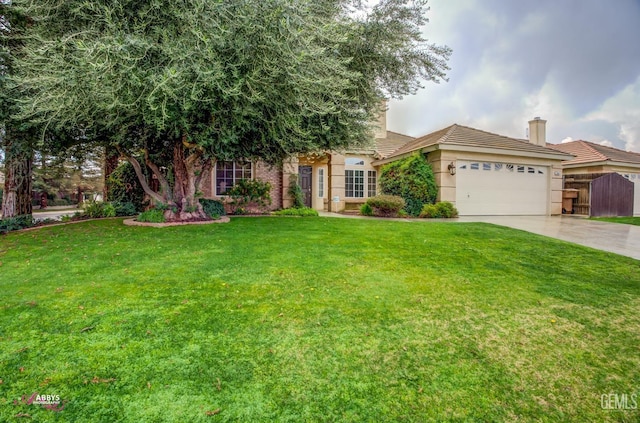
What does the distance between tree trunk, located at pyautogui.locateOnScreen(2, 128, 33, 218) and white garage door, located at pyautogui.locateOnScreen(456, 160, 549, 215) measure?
1512 cm

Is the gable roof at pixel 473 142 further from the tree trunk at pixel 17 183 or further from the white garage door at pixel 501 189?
the tree trunk at pixel 17 183

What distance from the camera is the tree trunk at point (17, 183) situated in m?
8.40

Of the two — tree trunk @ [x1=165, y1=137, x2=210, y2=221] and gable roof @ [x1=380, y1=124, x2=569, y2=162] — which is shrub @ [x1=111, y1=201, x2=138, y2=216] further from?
gable roof @ [x1=380, y1=124, x2=569, y2=162]

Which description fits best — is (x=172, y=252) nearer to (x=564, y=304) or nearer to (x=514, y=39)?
(x=564, y=304)

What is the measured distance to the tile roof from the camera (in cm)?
1764

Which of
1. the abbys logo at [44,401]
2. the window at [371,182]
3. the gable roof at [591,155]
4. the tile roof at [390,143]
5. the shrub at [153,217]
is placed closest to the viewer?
the abbys logo at [44,401]

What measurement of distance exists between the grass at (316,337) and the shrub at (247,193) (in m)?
7.55

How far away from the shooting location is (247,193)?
13.0 m

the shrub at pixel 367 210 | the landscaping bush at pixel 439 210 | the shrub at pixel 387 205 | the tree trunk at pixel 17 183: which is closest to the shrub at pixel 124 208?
the tree trunk at pixel 17 183

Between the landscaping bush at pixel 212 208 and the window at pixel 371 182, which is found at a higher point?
the window at pixel 371 182

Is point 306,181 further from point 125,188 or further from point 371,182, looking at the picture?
point 125,188

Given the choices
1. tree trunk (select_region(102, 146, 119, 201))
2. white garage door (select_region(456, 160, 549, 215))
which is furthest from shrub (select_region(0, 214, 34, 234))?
white garage door (select_region(456, 160, 549, 215))

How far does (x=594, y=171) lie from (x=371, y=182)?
39.1 feet

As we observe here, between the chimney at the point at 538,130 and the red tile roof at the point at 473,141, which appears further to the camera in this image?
the chimney at the point at 538,130
